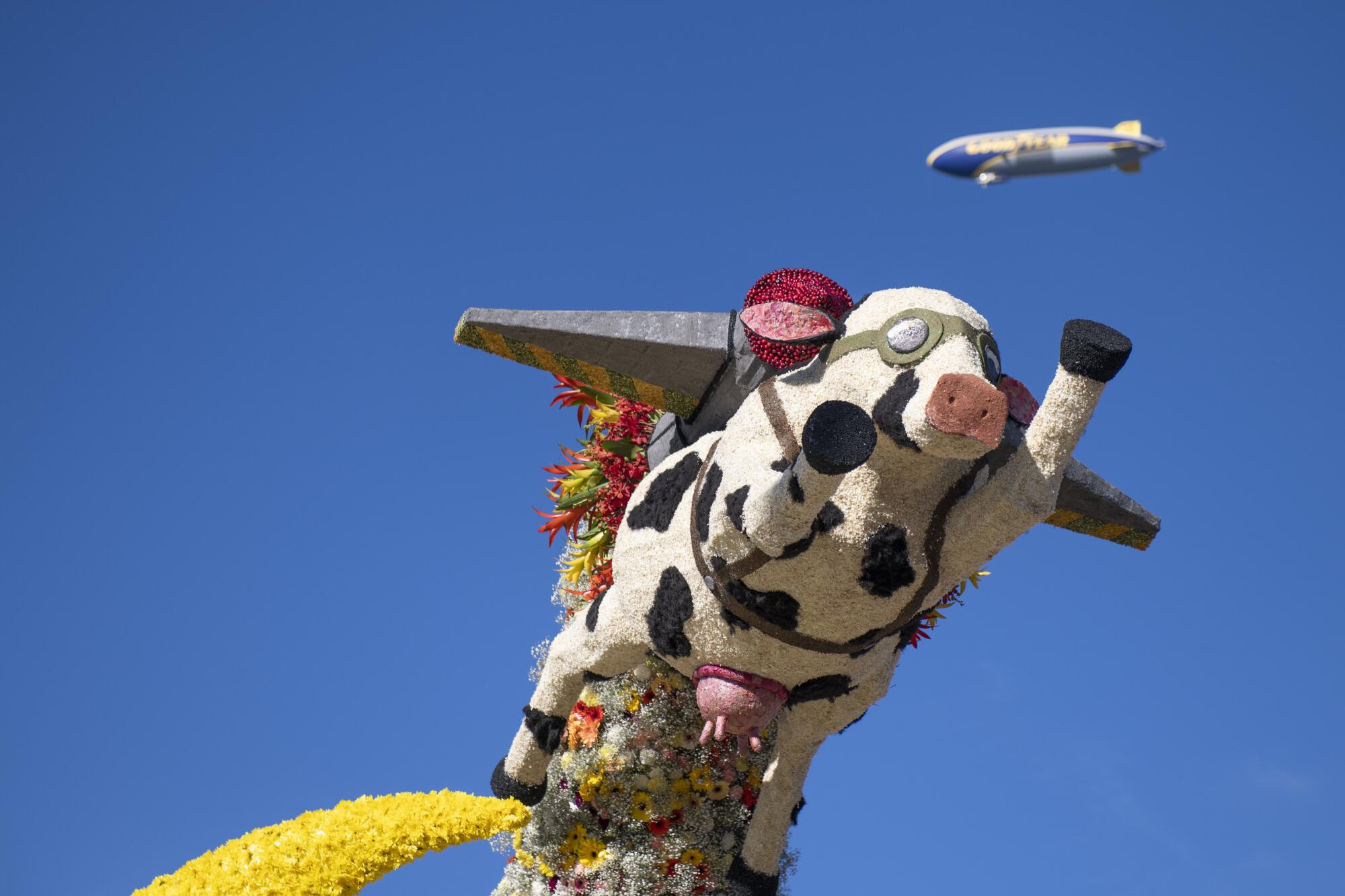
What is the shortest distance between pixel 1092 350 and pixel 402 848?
146 inches

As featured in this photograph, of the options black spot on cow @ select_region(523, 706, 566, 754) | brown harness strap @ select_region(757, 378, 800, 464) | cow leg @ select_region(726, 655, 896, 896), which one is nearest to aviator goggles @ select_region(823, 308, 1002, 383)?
brown harness strap @ select_region(757, 378, 800, 464)

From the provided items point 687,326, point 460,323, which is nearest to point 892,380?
point 687,326

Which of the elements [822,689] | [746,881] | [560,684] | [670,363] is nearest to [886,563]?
[822,689]

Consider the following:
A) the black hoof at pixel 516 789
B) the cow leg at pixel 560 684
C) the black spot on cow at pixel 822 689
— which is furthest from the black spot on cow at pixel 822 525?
the black hoof at pixel 516 789

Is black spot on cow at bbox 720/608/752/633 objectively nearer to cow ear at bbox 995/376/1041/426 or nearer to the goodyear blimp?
cow ear at bbox 995/376/1041/426

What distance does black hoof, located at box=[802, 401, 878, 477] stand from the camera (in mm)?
5719

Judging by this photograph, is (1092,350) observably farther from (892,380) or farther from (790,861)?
(790,861)

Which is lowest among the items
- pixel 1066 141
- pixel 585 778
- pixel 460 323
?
pixel 585 778

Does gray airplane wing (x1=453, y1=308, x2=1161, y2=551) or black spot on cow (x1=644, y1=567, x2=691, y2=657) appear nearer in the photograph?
black spot on cow (x1=644, y1=567, x2=691, y2=657)

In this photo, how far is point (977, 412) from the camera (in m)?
5.98

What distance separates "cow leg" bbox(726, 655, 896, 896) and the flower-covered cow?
0.02 meters

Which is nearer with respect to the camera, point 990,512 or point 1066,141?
→ point 990,512

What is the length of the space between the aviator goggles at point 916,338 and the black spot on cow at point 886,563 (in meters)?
0.68

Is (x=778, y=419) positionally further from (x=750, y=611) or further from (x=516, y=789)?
(x=516, y=789)
